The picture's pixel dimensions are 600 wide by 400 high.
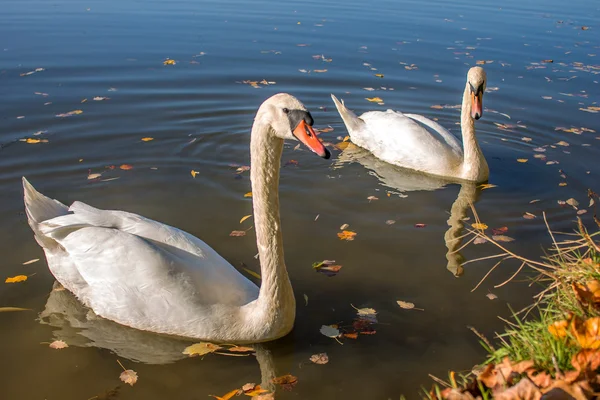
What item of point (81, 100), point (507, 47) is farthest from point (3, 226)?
point (507, 47)

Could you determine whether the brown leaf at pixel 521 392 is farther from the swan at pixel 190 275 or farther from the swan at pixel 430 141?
the swan at pixel 430 141

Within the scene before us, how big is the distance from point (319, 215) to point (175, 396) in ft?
11.7

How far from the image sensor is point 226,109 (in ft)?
37.4

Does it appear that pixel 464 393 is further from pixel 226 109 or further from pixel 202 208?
pixel 226 109

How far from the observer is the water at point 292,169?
514 cm

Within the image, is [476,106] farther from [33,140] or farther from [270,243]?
[33,140]

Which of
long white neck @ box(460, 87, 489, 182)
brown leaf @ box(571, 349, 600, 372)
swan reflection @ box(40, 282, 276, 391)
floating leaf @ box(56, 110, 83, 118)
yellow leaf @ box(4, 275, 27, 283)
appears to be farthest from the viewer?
floating leaf @ box(56, 110, 83, 118)

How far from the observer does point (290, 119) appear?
466cm

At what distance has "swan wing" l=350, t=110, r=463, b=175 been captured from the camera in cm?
932

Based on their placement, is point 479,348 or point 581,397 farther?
point 479,348

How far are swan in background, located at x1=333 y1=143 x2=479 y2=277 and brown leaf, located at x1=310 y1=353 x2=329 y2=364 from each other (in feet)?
7.48

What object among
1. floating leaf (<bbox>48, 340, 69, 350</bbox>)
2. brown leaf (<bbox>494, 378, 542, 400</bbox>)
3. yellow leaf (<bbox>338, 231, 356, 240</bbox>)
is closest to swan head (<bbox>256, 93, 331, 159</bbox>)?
brown leaf (<bbox>494, 378, 542, 400</bbox>)

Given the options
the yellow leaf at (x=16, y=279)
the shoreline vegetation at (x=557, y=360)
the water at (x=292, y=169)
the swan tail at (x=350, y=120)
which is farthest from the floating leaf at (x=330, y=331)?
the swan tail at (x=350, y=120)

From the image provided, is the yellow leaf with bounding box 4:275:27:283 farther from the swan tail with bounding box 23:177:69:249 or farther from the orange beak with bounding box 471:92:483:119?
the orange beak with bounding box 471:92:483:119
